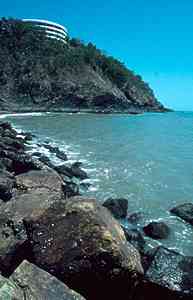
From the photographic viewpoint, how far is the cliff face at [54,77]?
285 ft

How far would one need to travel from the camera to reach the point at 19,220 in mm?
6934

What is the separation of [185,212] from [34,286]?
8.20m

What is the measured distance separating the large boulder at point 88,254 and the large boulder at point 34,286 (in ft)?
1.69

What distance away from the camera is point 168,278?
6.16 meters

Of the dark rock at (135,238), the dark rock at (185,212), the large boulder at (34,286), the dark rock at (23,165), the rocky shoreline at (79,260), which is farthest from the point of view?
the dark rock at (23,165)

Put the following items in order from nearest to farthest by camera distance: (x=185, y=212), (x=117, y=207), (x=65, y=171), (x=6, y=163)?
(x=117, y=207) → (x=185, y=212) → (x=6, y=163) → (x=65, y=171)

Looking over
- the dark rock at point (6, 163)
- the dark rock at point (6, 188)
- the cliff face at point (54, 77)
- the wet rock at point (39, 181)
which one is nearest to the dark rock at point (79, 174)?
the dark rock at point (6, 163)

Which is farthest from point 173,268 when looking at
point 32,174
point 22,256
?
point 32,174

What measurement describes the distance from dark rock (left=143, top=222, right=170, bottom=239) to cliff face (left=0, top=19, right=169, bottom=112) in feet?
218

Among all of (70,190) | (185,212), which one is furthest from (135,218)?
(70,190)

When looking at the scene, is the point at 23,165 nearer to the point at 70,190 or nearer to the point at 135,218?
the point at 70,190

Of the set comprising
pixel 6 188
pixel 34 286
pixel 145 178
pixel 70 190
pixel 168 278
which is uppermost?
pixel 34 286

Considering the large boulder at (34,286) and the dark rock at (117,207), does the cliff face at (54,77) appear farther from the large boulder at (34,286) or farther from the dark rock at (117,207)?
the large boulder at (34,286)

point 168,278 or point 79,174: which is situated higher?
point 168,278
